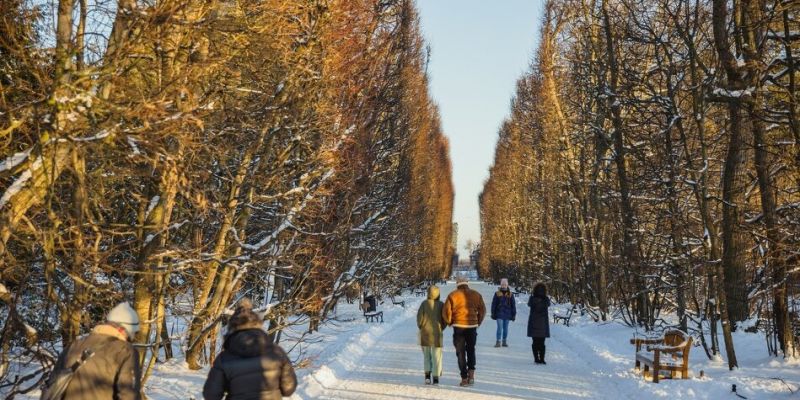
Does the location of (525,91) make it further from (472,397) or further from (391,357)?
(472,397)

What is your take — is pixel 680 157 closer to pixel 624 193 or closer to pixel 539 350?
pixel 624 193

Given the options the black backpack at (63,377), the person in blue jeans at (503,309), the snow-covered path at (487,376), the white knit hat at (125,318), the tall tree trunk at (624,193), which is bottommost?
the snow-covered path at (487,376)

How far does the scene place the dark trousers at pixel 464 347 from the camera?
11.2 m

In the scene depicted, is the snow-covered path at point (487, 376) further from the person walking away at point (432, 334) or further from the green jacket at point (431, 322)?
the green jacket at point (431, 322)

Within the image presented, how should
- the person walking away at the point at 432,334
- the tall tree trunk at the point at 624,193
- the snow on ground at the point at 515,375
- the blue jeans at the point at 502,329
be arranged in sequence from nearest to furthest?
the snow on ground at the point at 515,375
the person walking away at the point at 432,334
the tall tree trunk at the point at 624,193
the blue jeans at the point at 502,329

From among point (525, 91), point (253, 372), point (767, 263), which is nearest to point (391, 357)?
point (767, 263)

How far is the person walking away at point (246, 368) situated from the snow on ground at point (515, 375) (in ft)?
13.0

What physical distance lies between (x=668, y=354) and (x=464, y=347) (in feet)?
11.2

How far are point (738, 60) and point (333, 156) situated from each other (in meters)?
6.31

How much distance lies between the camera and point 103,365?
14.7ft

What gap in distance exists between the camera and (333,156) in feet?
38.8

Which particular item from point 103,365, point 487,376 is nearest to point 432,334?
point 487,376

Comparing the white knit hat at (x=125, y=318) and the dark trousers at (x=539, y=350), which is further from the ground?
the white knit hat at (x=125, y=318)

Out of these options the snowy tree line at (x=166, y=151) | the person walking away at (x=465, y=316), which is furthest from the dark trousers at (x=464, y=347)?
the snowy tree line at (x=166, y=151)
